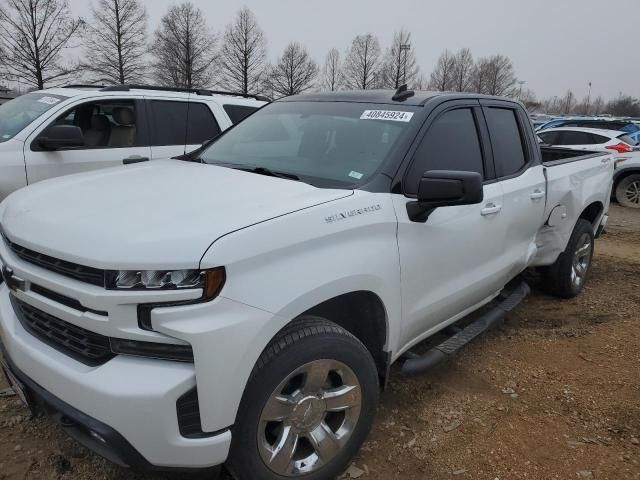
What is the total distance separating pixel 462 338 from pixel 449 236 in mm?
780

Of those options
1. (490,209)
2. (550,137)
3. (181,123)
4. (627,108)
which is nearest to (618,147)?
(550,137)

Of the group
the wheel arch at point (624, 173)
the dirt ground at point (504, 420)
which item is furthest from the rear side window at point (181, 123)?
the wheel arch at point (624, 173)

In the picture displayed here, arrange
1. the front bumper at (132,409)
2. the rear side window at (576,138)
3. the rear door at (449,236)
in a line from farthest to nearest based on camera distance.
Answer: the rear side window at (576,138)
the rear door at (449,236)
the front bumper at (132,409)

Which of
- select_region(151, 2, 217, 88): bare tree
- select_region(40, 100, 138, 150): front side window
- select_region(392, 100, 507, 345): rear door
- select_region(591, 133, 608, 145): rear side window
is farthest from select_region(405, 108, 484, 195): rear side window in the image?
select_region(151, 2, 217, 88): bare tree

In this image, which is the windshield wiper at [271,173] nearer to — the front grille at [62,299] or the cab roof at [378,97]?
the cab roof at [378,97]

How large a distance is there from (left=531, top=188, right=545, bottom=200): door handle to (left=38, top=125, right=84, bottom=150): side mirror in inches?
162

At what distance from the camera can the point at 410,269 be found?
2660mm

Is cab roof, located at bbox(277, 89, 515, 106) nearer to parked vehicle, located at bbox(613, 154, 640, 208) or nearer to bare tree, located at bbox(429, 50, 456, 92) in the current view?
parked vehicle, located at bbox(613, 154, 640, 208)

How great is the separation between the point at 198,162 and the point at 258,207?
1201 millimetres

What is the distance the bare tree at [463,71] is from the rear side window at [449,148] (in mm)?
45337

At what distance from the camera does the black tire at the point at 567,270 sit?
473 centimetres

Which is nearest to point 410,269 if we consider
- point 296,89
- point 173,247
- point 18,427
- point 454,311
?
point 454,311

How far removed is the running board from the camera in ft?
9.52

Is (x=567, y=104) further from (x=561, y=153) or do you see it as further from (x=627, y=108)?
(x=561, y=153)
